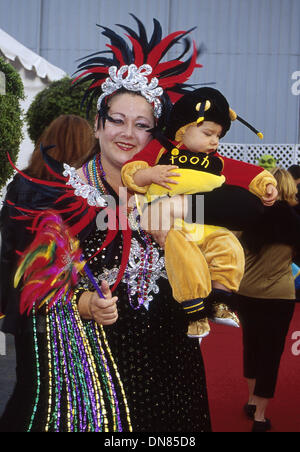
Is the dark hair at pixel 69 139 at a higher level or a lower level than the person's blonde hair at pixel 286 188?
higher

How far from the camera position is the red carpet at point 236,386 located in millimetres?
3914

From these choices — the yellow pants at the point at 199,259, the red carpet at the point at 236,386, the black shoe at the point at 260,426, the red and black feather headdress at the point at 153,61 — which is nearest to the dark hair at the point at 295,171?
the red carpet at the point at 236,386

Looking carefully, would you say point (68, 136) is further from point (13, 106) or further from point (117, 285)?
point (13, 106)

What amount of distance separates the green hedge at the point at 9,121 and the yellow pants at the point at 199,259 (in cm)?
286

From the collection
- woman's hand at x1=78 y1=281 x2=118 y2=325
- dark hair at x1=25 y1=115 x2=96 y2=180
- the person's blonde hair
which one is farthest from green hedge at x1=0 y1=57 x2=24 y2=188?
woman's hand at x1=78 y1=281 x2=118 y2=325

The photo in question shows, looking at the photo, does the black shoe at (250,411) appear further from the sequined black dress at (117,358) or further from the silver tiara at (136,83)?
the silver tiara at (136,83)

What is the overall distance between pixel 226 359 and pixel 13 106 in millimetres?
2889

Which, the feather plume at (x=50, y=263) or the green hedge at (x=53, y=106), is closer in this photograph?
the feather plume at (x=50, y=263)

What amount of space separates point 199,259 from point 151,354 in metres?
0.40

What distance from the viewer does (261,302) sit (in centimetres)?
389

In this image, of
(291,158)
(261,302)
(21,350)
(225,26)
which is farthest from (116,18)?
(21,350)

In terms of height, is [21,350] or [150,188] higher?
A: [150,188]

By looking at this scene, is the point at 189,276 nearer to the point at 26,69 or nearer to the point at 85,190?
the point at 85,190

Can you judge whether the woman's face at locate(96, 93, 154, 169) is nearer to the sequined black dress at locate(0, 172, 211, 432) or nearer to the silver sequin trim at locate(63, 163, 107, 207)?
the silver sequin trim at locate(63, 163, 107, 207)
